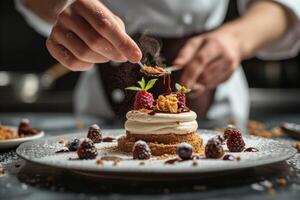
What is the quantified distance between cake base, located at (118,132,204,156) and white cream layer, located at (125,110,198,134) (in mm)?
16

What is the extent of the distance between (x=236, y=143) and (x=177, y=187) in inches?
17.1

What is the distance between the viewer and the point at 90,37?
1.73m

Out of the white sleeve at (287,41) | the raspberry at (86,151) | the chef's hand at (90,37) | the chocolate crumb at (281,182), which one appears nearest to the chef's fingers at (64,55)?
the chef's hand at (90,37)

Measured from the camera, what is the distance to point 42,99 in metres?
4.90

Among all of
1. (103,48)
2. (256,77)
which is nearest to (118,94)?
(103,48)

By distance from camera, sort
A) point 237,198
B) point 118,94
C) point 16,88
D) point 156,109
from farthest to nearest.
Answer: point 16,88 < point 118,94 < point 156,109 < point 237,198

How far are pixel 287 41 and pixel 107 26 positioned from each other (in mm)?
1853

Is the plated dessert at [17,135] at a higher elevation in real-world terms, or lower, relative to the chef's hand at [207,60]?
lower

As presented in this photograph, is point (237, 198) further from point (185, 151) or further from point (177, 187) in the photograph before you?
point (185, 151)

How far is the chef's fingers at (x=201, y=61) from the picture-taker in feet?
8.73

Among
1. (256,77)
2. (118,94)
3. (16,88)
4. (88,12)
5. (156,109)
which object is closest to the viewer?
(88,12)

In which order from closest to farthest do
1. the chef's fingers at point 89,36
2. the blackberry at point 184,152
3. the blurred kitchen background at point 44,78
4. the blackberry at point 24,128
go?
the blackberry at point 184,152 → the chef's fingers at point 89,36 → the blackberry at point 24,128 → the blurred kitchen background at point 44,78

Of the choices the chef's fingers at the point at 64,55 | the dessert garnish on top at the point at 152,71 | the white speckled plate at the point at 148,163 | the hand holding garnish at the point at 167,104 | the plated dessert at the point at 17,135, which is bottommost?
the white speckled plate at the point at 148,163

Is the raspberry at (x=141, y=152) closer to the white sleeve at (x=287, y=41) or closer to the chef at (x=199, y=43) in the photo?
the chef at (x=199, y=43)
